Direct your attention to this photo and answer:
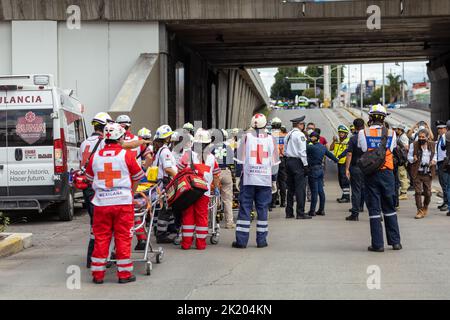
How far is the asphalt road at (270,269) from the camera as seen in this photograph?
7.77 metres

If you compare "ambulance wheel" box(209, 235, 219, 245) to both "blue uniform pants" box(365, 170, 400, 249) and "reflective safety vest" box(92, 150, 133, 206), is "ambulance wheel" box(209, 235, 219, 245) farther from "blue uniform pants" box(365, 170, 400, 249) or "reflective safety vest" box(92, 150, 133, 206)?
"reflective safety vest" box(92, 150, 133, 206)

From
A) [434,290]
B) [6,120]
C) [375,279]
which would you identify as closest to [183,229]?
[375,279]

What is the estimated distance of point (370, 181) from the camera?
10.6 meters

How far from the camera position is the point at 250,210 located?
11055 mm

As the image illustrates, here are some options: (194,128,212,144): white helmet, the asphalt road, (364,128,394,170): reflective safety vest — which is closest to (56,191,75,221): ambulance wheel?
the asphalt road

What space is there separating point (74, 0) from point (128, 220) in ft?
46.7

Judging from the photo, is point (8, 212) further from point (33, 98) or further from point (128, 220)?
point (128, 220)

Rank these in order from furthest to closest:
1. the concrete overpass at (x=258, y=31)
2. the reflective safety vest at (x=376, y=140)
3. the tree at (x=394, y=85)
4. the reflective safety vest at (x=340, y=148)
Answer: the tree at (x=394, y=85), the concrete overpass at (x=258, y=31), the reflective safety vest at (x=340, y=148), the reflective safety vest at (x=376, y=140)

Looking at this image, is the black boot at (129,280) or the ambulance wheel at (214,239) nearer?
the black boot at (129,280)

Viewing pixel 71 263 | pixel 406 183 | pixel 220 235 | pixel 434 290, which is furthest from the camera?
pixel 406 183

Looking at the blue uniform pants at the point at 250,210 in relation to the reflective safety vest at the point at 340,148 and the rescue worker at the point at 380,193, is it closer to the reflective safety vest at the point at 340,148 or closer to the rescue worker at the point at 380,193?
the rescue worker at the point at 380,193

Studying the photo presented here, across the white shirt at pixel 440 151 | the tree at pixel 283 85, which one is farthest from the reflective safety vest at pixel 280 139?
the tree at pixel 283 85

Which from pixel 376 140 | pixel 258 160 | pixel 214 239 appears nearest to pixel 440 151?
pixel 376 140

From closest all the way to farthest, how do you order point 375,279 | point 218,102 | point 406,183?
point 375,279 → point 406,183 → point 218,102
